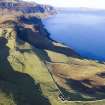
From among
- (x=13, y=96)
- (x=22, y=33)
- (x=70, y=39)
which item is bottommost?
(x=70, y=39)

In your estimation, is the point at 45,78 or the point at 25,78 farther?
the point at 45,78

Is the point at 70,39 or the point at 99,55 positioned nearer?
the point at 99,55

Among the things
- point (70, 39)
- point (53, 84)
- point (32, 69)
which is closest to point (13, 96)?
point (53, 84)

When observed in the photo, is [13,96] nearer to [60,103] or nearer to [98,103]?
[60,103]

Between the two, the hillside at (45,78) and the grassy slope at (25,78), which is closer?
the grassy slope at (25,78)

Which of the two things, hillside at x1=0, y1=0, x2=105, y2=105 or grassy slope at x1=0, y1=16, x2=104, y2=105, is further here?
hillside at x1=0, y1=0, x2=105, y2=105

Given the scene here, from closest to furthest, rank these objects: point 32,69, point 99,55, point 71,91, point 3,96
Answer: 1. point 3,96
2. point 71,91
3. point 32,69
4. point 99,55
